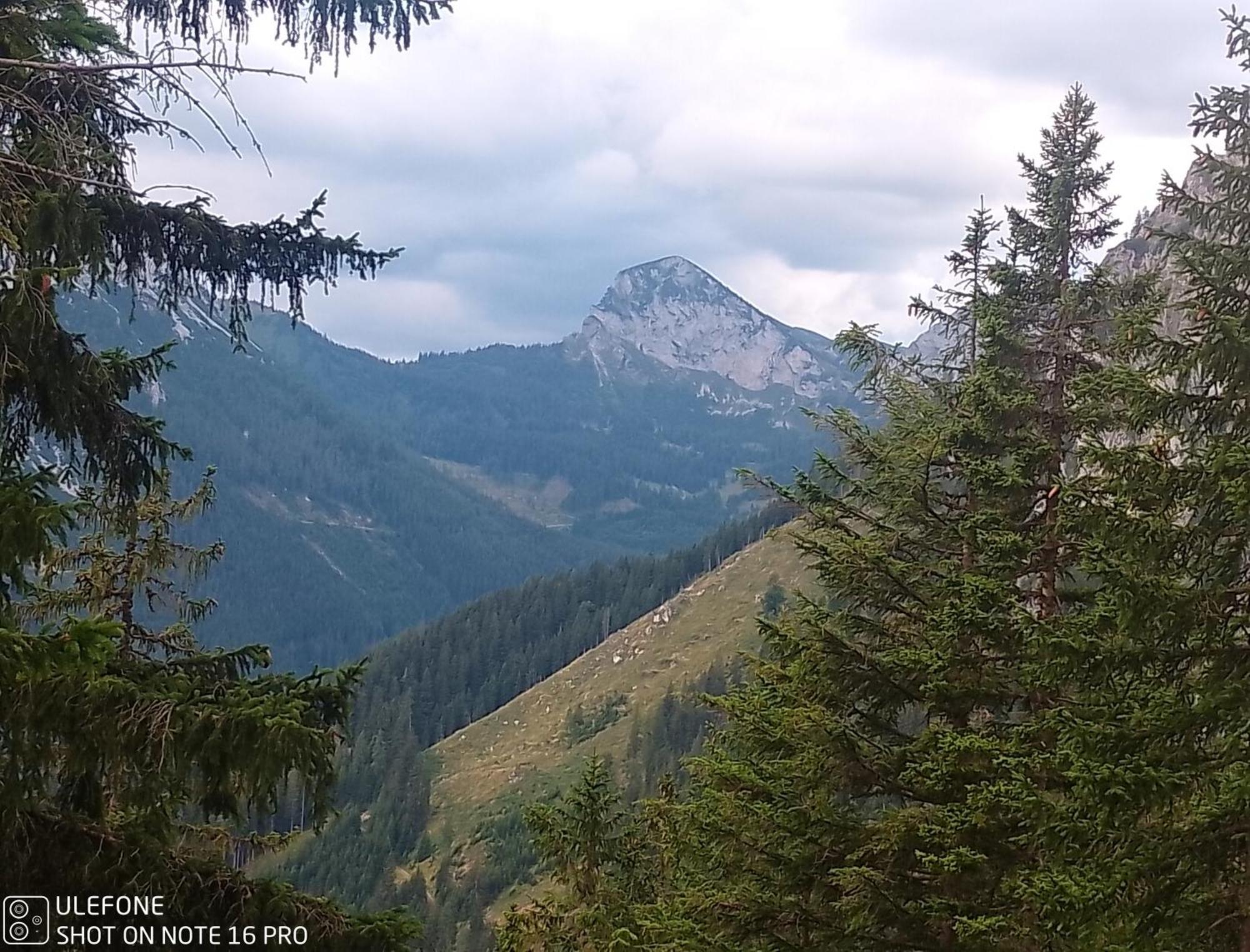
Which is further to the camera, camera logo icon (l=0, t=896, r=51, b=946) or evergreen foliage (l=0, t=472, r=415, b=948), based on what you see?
camera logo icon (l=0, t=896, r=51, b=946)

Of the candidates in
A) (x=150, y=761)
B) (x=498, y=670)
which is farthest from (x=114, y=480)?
(x=498, y=670)

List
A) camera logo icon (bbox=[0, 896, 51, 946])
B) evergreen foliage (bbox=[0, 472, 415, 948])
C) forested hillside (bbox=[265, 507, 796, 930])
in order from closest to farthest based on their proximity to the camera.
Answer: evergreen foliage (bbox=[0, 472, 415, 948]) → camera logo icon (bbox=[0, 896, 51, 946]) → forested hillside (bbox=[265, 507, 796, 930])

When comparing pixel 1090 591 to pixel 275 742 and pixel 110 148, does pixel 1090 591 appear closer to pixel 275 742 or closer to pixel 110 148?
pixel 275 742

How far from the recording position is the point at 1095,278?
1005 cm

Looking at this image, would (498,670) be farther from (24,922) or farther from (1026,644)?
(24,922)

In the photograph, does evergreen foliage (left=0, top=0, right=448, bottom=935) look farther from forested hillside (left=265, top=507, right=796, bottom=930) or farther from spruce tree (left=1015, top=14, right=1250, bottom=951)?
forested hillside (left=265, top=507, right=796, bottom=930)

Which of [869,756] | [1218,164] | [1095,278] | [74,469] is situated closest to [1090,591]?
[869,756]

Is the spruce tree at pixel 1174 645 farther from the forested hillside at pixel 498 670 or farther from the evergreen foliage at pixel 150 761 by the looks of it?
the forested hillside at pixel 498 670

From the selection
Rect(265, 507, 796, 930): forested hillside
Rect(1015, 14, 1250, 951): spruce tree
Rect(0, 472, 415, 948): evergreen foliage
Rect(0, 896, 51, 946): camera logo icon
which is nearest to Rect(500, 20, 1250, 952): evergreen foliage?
Rect(1015, 14, 1250, 951): spruce tree

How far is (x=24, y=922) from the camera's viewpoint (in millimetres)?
4855

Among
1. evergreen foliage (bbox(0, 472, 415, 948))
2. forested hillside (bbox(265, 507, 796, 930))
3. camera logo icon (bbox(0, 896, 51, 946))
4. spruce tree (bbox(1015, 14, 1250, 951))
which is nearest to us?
evergreen foliage (bbox(0, 472, 415, 948))

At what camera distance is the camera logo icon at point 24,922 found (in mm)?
4805

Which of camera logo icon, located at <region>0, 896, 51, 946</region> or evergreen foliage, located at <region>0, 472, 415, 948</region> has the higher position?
evergreen foliage, located at <region>0, 472, 415, 948</region>

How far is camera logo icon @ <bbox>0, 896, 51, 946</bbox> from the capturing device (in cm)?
480
